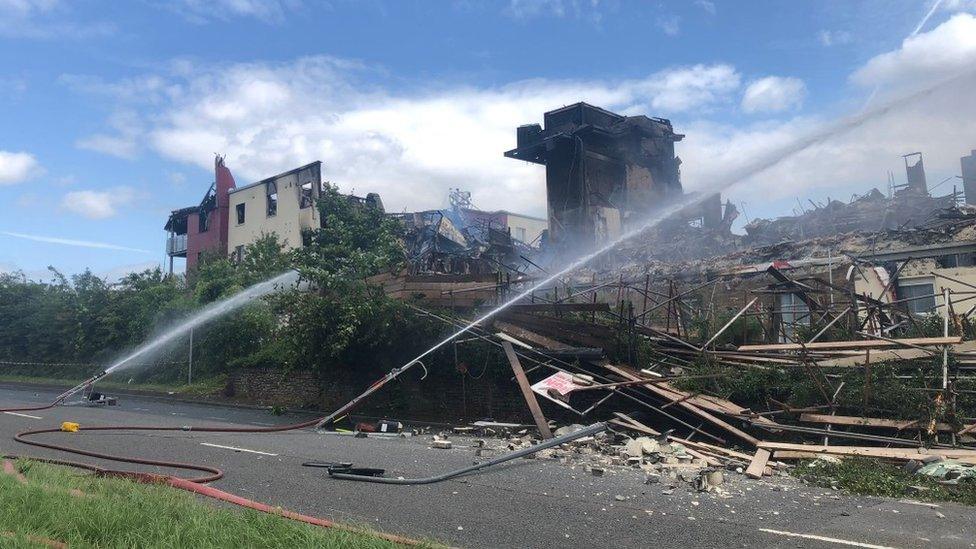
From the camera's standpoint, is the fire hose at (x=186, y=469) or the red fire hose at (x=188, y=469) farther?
the fire hose at (x=186, y=469)

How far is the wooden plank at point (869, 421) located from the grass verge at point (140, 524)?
→ 9009 mm

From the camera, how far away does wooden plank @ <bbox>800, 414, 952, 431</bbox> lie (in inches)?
420

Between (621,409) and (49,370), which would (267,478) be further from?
(49,370)

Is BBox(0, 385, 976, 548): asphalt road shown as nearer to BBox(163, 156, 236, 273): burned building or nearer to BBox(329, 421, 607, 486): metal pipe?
BBox(329, 421, 607, 486): metal pipe

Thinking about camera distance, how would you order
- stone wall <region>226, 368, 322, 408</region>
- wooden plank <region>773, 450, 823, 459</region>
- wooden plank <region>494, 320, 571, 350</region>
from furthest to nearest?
stone wall <region>226, 368, 322, 408</region> → wooden plank <region>494, 320, 571, 350</region> → wooden plank <region>773, 450, 823, 459</region>

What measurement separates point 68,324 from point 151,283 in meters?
4.93

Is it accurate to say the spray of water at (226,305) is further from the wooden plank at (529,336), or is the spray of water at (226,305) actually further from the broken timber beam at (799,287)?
the broken timber beam at (799,287)

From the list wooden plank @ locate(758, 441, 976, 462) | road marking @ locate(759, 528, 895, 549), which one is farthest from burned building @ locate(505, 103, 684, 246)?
road marking @ locate(759, 528, 895, 549)

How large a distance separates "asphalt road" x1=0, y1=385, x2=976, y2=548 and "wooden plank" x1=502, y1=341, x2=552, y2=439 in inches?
74.7

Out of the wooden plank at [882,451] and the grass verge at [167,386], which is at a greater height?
the grass verge at [167,386]

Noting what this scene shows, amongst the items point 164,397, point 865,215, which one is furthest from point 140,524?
point 865,215

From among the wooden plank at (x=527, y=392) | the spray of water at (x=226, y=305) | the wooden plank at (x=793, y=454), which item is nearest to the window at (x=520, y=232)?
the spray of water at (x=226, y=305)

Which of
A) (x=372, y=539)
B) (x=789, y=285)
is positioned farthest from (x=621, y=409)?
(x=372, y=539)

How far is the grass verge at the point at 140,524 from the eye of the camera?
192 inches
